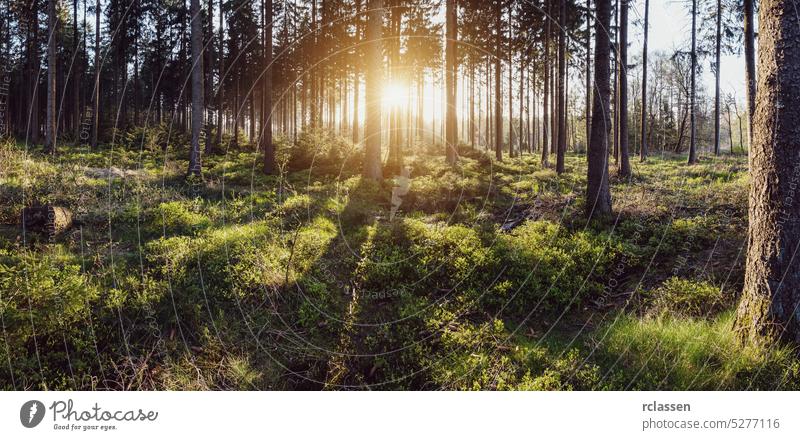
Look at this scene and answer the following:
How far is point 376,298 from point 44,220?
22.9ft

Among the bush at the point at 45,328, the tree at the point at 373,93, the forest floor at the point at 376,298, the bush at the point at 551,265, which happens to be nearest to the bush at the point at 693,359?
the forest floor at the point at 376,298

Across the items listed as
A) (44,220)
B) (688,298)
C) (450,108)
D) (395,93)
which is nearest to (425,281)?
(688,298)

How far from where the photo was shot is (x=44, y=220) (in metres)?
8.41

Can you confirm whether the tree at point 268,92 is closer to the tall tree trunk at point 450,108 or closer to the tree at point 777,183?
the tall tree trunk at point 450,108

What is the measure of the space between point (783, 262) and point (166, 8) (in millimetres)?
48639

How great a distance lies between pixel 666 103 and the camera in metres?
46.8

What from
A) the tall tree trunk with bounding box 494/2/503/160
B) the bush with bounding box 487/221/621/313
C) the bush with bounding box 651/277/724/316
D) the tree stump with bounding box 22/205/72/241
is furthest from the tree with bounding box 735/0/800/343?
the tall tree trunk with bounding box 494/2/503/160

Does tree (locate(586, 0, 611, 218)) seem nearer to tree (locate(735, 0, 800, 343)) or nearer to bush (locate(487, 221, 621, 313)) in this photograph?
bush (locate(487, 221, 621, 313))

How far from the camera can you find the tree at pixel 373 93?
635 inches

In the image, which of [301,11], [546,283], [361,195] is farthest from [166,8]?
[546,283]

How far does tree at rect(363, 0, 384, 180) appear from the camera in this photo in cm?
1614

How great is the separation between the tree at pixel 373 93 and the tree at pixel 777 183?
42.0 feet

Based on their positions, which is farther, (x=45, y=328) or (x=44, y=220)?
(x=44, y=220)

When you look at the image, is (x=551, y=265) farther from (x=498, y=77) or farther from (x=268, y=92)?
(x=498, y=77)
